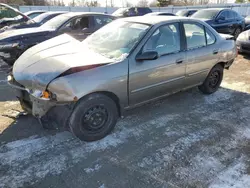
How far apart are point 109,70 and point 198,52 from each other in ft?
6.59

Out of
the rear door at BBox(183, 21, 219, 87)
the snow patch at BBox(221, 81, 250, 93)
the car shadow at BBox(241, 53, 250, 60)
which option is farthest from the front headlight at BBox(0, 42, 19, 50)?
the car shadow at BBox(241, 53, 250, 60)

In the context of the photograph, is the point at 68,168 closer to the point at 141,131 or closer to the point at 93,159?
the point at 93,159

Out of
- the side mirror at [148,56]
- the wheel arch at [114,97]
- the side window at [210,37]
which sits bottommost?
the wheel arch at [114,97]

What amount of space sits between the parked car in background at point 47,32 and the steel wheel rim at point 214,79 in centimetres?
404

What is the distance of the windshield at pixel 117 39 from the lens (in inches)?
133

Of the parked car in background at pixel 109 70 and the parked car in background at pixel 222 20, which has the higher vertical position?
the parked car in background at pixel 222 20

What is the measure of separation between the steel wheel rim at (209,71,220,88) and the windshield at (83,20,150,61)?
6.77ft

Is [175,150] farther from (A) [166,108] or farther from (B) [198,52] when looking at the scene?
(B) [198,52]

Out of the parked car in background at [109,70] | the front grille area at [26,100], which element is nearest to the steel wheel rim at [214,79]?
the parked car in background at [109,70]

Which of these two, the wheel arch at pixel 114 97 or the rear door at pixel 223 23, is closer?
the wheel arch at pixel 114 97

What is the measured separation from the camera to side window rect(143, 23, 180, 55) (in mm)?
3539

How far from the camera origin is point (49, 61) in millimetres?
3062

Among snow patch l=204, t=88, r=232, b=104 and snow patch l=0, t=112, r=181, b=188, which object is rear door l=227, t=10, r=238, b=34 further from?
snow patch l=0, t=112, r=181, b=188

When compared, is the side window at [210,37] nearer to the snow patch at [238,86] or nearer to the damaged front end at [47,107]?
the snow patch at [238,86]
